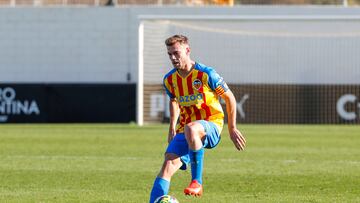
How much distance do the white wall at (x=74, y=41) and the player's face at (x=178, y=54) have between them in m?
22.0

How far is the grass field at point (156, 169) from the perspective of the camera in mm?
9531

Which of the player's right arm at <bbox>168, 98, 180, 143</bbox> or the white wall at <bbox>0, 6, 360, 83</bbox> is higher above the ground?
the player's right arm at <bbox>168, 98, 180, 143</bbox>

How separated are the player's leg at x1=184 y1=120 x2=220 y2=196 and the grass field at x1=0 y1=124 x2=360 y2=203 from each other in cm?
16

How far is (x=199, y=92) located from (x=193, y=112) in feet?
0.73

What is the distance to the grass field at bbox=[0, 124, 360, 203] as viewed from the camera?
Result: 9531 mm

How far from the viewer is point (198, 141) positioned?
8344 mm

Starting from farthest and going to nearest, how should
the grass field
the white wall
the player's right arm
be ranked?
1. the white wall
2. the grass field
3. the player's right arm

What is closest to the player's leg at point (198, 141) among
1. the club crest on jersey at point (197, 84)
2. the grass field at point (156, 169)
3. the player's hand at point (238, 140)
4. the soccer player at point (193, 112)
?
the soccer player at point (193, 112)

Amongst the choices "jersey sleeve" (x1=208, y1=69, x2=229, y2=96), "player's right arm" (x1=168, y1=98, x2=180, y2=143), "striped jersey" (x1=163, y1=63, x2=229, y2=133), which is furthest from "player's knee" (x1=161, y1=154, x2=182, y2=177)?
"jersey sleeve" (x1=208, y1=69, x2=229, y2=96)

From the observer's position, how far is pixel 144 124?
86.2 feet

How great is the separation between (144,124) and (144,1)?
6.40 meters

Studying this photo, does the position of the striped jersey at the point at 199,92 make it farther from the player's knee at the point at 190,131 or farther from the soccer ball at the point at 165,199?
the soccer ball at the point at 165,199

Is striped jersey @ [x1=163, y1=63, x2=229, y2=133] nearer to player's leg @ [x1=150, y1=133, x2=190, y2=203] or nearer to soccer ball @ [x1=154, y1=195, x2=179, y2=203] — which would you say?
player's leg @ [x1=150, y1=133, x2=190, y2=203]

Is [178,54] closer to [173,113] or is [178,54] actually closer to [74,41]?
[173,113]
